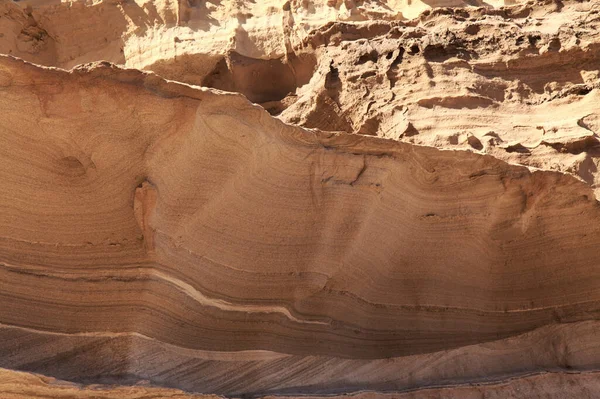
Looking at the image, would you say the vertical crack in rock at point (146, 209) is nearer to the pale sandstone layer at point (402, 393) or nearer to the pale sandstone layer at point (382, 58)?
the pale sandstone layer at point (402, 393)

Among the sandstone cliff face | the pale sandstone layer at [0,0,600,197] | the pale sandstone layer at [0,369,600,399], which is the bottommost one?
the pale sandstone layer at [0,369,600,399]

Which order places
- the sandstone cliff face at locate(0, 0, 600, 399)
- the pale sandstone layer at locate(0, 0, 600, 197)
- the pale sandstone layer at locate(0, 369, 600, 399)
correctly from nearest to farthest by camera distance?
the pale sandstone layer at locate(0, 369, 600, 399), the sandstone cliff face at locate(0, 0, 600, 399), the pale sandstone layer at locate(0, 0, 600, 197)

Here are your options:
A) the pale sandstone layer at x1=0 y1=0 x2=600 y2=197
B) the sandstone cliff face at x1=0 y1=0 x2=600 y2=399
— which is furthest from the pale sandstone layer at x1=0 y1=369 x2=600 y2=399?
the pale sandstone layer at x1=0 y1=0 x2=600 y2=197

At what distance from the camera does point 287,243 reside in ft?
10.2

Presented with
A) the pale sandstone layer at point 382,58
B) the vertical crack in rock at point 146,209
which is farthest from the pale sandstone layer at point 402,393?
the pale sandstone layer at point 382,58

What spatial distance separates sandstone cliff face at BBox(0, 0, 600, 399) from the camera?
2.76 metres

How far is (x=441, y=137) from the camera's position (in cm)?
386

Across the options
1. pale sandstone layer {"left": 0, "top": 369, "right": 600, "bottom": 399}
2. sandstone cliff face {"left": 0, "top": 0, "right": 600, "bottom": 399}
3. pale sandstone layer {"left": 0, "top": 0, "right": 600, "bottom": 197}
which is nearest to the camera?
pale sandstone layer {"left": 0, "top": 369, "right": 600, "bottom": 399}

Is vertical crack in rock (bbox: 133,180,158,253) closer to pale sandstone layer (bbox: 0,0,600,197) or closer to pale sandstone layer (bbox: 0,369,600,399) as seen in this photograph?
pale sandstone layer (bbox: 0,369,600,399)

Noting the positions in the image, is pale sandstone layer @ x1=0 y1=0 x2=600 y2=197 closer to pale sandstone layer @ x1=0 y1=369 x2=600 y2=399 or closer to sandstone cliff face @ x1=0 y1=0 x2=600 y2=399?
sandstone cliff face @ x1=0 y1=0 x2=600 y2=399

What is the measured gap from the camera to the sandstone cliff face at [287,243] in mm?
2756

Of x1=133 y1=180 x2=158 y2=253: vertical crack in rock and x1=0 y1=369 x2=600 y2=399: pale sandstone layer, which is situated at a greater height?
x1=133 y1=180 x2=158 y2=253: vertical crack in rock

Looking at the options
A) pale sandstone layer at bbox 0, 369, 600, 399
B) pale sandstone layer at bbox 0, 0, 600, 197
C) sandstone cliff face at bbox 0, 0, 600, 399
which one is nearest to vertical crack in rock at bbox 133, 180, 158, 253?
sandstone cliff face at bbox 0, 0, 600, 399

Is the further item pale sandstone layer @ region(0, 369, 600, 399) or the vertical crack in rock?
the vertical crack in rock
